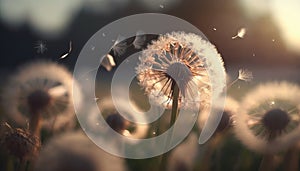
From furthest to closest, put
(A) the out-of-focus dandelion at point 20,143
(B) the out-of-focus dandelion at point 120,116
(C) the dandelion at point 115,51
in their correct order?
(B) the out-of-focus dandelion at point 120,116 → (C) the dandelion at point 115,51 → (A) the out-of-focus dandelion at point 20,143

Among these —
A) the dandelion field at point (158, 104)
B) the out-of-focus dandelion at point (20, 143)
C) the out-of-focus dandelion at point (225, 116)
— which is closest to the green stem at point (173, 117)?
the dandelion field at point (158, 104)

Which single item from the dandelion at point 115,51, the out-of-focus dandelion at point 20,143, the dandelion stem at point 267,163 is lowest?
the out-of-focus dandelion at point 20,143

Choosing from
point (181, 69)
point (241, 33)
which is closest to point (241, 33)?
point (241, 33)

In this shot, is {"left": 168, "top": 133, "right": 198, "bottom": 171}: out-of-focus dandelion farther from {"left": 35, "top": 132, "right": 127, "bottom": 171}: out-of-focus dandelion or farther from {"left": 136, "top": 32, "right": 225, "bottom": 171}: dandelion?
{"left": 35, "top": 132, "right": 127, "bottom": 171}: out-of-focus dandelion

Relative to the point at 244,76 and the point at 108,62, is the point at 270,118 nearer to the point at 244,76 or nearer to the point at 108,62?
the point at 244,76

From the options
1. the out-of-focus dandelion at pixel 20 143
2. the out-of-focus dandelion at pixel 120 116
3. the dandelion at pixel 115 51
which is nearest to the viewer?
the out-of-focus dandelion at pixel 20 143

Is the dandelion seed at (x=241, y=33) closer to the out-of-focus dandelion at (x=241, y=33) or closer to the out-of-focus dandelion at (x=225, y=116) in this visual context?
the out-of-focus dandelion at (x=241, y=33)

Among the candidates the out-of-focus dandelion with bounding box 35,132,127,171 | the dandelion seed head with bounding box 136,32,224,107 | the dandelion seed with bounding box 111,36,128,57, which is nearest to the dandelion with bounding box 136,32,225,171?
the dandelion seed head with bounding box 136,32,224,107
